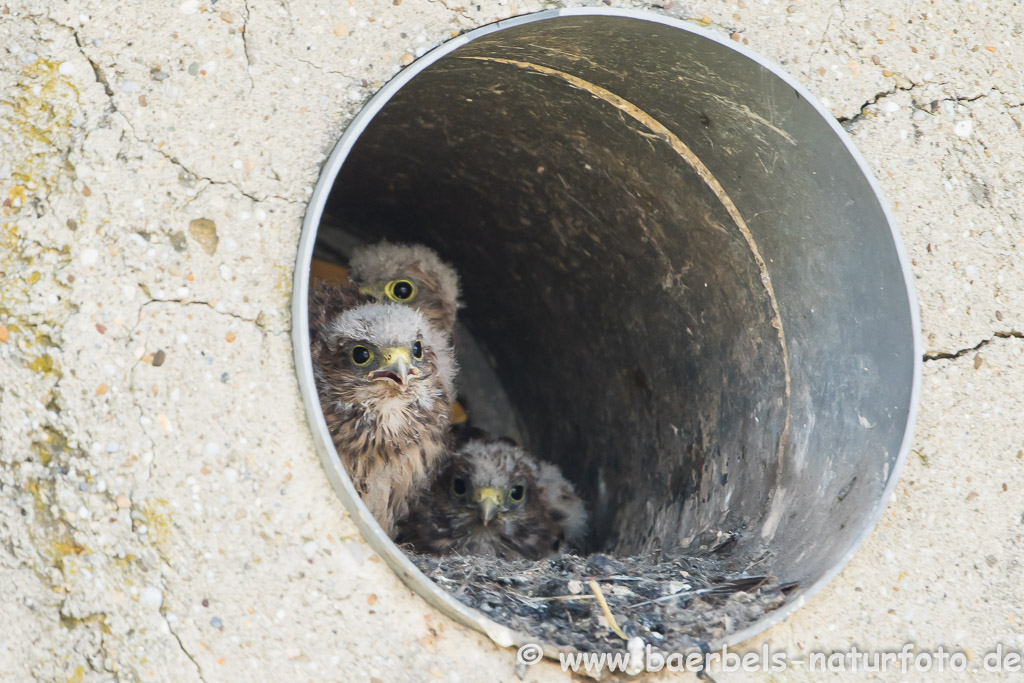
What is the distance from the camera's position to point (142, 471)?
236cm

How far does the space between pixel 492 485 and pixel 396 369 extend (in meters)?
1.11

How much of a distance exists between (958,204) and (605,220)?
1.50 meters

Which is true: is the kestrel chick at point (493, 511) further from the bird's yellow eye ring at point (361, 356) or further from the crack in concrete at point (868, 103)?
the crack in concrete at point (868, 103)

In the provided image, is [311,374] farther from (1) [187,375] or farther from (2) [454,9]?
(2) [454,9]

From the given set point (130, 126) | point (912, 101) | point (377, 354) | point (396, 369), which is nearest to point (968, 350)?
point (912, 101)

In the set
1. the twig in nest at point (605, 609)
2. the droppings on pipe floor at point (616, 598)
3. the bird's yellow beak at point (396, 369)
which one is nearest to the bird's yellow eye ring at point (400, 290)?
the bird's yellow beak at point (396, 369)

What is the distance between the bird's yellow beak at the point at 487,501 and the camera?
448 cm

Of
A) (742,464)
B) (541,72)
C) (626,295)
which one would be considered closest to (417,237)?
(626,295)

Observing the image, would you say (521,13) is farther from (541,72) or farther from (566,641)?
(566,641)

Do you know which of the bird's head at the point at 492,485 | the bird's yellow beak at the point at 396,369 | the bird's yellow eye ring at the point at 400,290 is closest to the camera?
the bird's yellow beak at the point at 396,369

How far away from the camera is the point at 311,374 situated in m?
2.43

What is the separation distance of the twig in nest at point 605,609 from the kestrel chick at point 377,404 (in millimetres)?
1111

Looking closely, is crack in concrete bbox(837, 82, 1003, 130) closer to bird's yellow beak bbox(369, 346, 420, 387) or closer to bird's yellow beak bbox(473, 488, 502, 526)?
bird's yellow beak bbox(369, 346, 420, 387)

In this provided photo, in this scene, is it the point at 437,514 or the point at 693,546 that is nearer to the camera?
the point at 693,546
